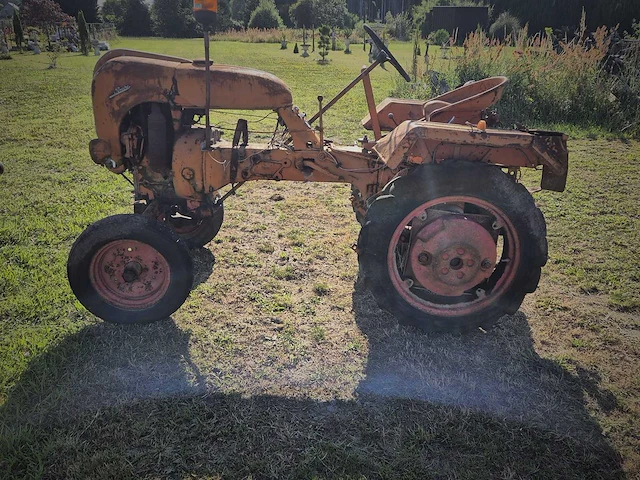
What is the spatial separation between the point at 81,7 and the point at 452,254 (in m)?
42.4

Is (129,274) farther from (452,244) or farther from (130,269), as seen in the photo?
(452,244)

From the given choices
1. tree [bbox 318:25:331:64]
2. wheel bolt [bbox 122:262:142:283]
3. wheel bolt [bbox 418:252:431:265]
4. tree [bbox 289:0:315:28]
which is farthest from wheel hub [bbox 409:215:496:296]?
tree [bbox 289:0:315:28]

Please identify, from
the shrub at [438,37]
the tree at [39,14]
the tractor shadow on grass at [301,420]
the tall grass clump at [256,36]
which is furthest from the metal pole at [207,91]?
the tree at [39,14]

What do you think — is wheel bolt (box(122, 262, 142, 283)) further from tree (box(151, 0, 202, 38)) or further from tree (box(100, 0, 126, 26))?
Result: tree (box(100, 0, 126, 26))

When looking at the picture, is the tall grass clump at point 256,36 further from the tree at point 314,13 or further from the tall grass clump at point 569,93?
the tall grass clump at point 569,93

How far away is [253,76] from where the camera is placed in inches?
136

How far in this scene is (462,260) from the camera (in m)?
3.29

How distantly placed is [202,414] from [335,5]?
4353 cm

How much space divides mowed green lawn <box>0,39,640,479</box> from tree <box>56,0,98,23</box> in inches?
1529

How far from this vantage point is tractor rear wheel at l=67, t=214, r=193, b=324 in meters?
3.24

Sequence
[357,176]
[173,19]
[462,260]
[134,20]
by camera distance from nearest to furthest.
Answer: [462,260] → [357,176] → [173,19] → [134,20]

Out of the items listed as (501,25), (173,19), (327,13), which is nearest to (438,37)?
(501,25)

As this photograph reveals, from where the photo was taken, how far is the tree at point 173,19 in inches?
1505

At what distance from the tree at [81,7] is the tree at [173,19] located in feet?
13.7
